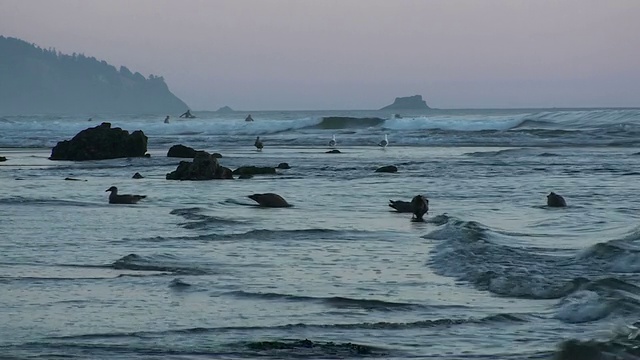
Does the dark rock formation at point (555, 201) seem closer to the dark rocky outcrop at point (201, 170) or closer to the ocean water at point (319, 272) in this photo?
the ocean water at point (319, 272)

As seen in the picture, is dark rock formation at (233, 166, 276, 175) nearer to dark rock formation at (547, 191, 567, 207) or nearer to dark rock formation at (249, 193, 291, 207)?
dark rock formation at (249, 193, 291, 207)

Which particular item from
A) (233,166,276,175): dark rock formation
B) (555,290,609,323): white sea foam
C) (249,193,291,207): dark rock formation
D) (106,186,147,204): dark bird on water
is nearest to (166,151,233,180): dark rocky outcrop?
(233,166,276,175): dark rock formation

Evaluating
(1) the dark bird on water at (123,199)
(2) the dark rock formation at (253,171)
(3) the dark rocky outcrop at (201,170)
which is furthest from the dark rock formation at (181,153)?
(1) the dark bird on water at (123,199)

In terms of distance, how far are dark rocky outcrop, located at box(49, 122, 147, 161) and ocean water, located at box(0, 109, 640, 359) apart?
10.9 metres

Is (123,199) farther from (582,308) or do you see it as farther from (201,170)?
(582,308)

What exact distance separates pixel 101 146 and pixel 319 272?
22699 mm

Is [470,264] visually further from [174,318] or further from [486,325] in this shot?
[174,318]

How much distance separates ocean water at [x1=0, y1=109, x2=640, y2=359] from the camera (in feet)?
21.9

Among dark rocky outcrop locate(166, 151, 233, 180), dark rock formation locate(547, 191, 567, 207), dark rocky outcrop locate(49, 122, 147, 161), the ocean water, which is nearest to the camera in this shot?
the ocean water

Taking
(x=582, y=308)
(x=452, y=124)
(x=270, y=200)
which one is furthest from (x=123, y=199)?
(x=452, y=124)

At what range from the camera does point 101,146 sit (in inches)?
1232

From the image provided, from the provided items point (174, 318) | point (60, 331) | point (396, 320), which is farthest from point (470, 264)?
point (60, 331)

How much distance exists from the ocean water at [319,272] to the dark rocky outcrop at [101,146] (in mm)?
10879

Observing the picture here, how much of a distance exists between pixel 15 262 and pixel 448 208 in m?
7.17
